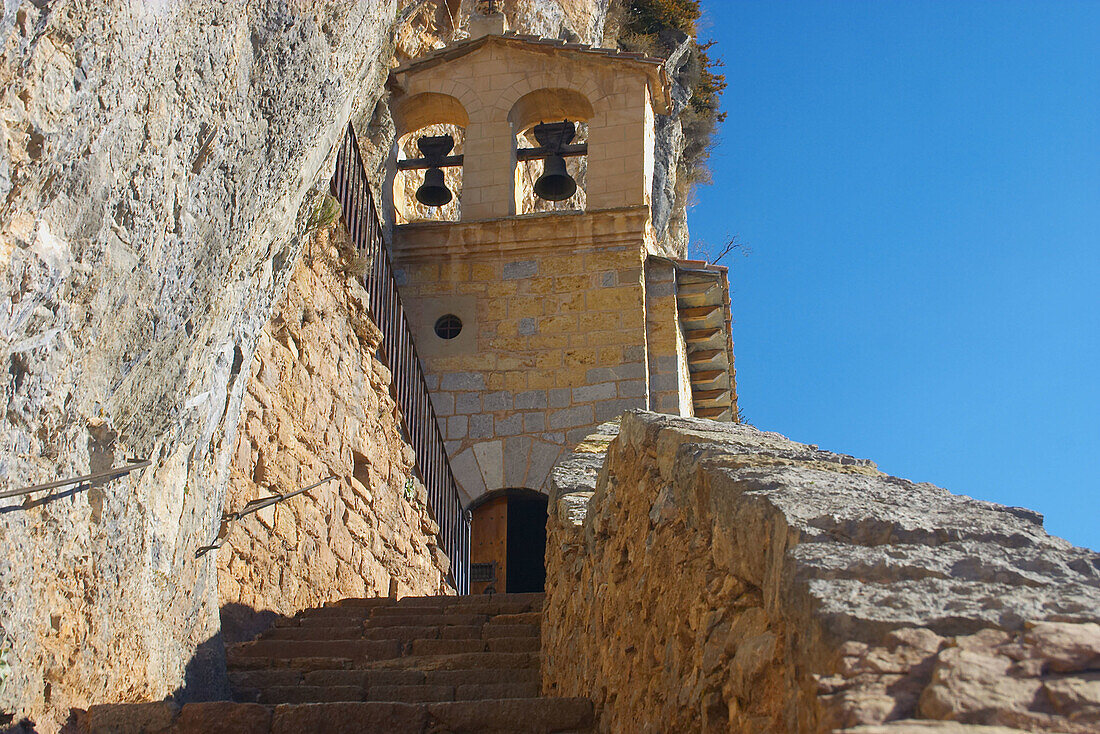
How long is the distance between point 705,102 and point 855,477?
52.7 ft

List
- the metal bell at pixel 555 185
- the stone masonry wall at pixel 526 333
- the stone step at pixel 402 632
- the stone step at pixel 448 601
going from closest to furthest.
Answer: the stone step at pixel 402 632 → the stone step at pixel 448 601 → the stone masonry wall at pixel 526 333 → the metal bell at pixel 555 185

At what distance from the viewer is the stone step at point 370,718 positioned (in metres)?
3.47

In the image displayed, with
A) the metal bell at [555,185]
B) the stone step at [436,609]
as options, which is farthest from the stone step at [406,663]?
the metal bell at [555,185]

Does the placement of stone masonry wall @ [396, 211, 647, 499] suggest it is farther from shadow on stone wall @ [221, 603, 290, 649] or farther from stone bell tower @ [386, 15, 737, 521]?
shadow on stone wall @ [221, 603, 290, 649]

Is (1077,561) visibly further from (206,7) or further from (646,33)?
(646,33)

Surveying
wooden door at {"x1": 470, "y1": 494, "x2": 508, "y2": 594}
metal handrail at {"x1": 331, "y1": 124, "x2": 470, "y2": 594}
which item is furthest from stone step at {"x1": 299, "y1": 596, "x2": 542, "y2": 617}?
wooden door at {"x1": 470, "y1": 494, "x2": 508, "y2": 594}

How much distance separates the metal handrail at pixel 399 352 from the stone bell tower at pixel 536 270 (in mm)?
2002

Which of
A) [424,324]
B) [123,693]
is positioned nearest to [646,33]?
[424,324]

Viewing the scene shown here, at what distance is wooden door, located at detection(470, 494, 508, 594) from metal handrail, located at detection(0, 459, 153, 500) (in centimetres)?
744

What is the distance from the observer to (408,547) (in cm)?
782

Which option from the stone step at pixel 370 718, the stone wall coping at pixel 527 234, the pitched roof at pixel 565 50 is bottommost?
the stone step at pixel 370 718

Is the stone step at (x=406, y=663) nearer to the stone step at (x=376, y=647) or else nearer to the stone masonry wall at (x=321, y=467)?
the stone step at (x=376, y=647)

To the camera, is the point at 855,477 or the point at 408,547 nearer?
the point at 855,477

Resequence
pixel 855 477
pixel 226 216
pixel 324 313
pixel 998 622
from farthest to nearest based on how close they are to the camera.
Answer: pixel 324 313
pixel 226 216
pixel 855 477
pixel 998 622
